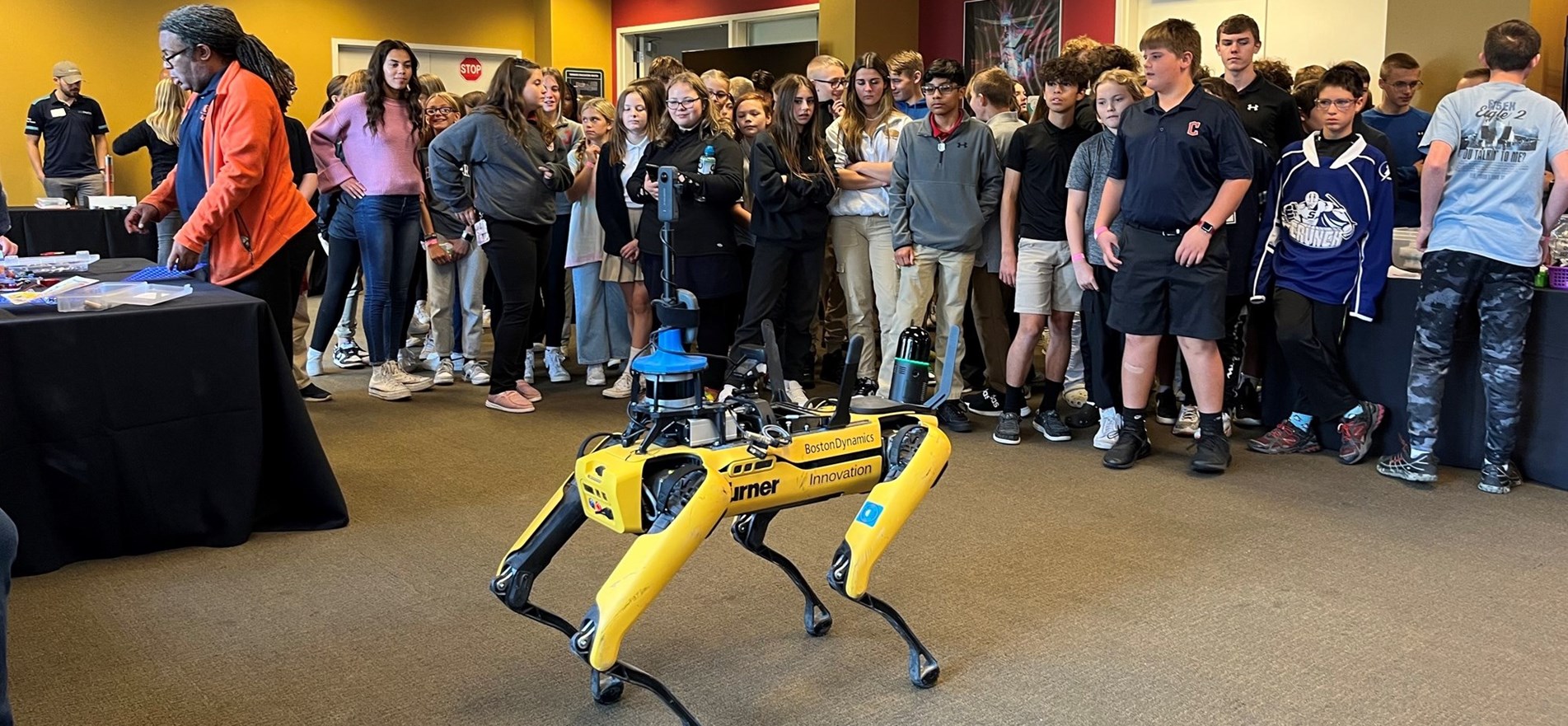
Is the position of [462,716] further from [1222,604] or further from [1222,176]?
[1222,176]

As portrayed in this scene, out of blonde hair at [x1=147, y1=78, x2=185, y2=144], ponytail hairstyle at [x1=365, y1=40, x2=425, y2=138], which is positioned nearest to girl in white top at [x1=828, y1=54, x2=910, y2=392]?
ponytail hairstyle at [x1=365, y1=40, x2=425, y2=138]

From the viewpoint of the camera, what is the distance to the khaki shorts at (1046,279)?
4.49 m

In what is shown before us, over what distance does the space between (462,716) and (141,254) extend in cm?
561

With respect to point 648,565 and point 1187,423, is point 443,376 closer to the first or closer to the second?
point 1187,423

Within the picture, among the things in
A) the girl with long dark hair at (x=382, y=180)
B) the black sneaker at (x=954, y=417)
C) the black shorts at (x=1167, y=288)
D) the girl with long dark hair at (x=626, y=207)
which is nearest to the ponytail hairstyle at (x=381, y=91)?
the girl with long dark hair at (x=382, y=180)

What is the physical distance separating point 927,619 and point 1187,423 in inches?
84.3

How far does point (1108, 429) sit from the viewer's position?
4.37 m

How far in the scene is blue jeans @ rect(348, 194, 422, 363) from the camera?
502 centimetres

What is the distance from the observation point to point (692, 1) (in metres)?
10.9

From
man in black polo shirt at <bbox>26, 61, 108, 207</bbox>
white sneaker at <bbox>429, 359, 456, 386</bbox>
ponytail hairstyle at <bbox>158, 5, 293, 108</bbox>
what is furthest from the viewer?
man in black polo shirt at <bbox>26, 61, 108, 207</bbox>

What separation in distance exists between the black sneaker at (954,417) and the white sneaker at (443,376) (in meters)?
2.21

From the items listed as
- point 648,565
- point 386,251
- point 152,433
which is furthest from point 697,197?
point 648,565

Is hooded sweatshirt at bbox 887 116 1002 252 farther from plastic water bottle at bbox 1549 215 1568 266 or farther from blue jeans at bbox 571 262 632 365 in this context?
plastic water bottle at bbox 1549 215 1568 266

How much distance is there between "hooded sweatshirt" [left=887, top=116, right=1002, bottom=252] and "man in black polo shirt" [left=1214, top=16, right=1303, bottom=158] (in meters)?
0.88
